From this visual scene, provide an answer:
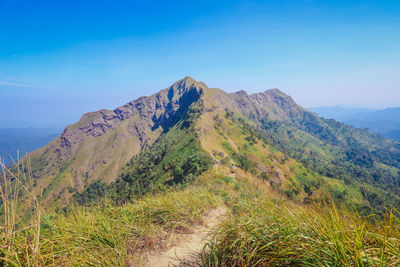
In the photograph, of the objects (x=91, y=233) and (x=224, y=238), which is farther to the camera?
(x=91, y=233)

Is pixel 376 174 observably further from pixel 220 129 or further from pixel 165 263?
pixel 165 263

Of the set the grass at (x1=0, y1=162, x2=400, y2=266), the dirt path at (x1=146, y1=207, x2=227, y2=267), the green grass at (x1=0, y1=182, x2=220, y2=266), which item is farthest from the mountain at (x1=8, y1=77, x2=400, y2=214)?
the grass at (x1=0, y1=162, x2=400, y2=266)

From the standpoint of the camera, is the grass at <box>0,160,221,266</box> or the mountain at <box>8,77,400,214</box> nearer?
the grass at <box>0,160,221,266</box>

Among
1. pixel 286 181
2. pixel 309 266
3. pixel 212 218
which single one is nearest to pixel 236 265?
pixel 309 266

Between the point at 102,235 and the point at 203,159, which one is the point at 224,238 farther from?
the point at 203,159

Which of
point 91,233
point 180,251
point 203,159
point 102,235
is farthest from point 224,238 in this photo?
point 203,159

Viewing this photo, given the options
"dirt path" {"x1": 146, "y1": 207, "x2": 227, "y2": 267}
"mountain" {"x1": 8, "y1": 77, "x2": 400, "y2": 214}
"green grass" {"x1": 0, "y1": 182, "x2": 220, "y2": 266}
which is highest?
"green grass" {"x1": 0, "y1": 182, "x2": 220, "y2": 266}

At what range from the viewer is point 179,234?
10.9 ft

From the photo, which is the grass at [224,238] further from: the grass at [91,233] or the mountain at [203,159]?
the mountain at [203,159]

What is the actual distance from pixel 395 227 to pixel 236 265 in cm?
233

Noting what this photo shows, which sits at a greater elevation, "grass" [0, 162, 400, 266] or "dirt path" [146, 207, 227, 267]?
"grass" [0, 162, 400, 266]

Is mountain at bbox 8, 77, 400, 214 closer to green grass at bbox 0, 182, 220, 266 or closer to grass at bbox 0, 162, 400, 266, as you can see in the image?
green grass at bbox 0, 182, 220, 266

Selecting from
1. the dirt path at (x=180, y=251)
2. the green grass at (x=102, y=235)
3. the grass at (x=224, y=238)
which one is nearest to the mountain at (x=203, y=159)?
the green grass at (x=102, y=235)

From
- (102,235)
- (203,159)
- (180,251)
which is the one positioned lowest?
A: (203,159)
